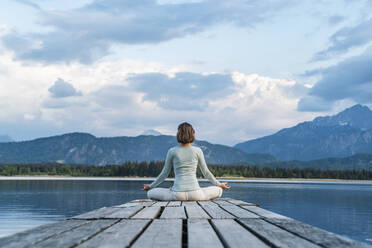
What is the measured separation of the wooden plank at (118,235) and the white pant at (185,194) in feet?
16.3

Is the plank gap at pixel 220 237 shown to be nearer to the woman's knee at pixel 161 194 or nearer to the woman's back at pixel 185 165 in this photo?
the woman's back at pixel 185 165

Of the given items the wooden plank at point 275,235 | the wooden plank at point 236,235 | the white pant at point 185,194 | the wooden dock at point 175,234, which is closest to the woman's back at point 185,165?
the white pant at point 185,194

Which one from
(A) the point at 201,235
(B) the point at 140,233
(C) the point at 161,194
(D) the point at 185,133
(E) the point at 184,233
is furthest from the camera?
(C) the point at 161,194

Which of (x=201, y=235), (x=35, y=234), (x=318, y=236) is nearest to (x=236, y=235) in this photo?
(x=201, y=235)

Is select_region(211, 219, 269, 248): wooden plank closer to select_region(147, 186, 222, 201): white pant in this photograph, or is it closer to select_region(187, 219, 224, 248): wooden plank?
select_region(187, 219, 224, 248): wooden plank

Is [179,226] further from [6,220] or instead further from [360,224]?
[360,224]

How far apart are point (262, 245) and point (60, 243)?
2.14m

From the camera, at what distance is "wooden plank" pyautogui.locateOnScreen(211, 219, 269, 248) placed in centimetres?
447

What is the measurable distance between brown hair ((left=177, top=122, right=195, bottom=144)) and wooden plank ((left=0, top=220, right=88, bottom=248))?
5.04 metres

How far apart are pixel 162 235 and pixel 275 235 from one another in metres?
1.35

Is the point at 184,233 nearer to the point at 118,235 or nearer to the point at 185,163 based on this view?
the point at 118,235

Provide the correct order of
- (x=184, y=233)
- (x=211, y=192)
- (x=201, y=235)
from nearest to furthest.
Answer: (x=201, y=235) < (x=184, y=233) < (x=211, y=192)

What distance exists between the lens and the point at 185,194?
36.2 ft

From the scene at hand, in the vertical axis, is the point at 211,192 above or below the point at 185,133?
below
